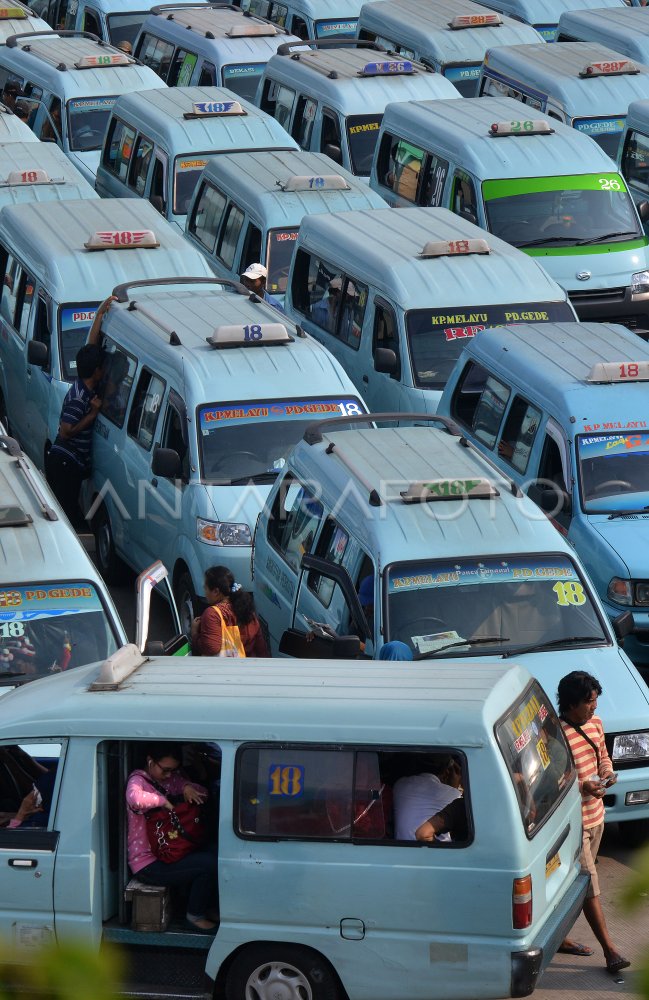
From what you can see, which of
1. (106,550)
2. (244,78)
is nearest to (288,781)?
(106,550)

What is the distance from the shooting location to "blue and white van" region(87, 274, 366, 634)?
32.4 ft

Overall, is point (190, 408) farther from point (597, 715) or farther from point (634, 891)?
point (634, 891)

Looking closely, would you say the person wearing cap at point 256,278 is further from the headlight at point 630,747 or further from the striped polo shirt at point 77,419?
the headlight at point 630,747

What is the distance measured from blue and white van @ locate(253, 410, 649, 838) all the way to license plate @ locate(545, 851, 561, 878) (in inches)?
60.9

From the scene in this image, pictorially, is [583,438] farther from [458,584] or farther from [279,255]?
[279,255]

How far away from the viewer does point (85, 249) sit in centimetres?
1255

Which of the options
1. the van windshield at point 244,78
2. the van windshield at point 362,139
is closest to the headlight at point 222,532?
the van windshield at point 362,139

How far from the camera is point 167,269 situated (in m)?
12.6

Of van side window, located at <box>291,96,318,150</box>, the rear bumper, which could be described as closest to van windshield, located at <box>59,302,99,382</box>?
Result: van side window, located at <box>291,96,318,150</box>

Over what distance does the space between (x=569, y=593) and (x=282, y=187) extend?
7.14m

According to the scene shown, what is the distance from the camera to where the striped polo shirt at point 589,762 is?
6.57 meters

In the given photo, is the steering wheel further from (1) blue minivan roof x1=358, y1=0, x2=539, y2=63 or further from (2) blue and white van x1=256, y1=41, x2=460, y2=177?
(1) blue minivan roof x1=358, y1=0, x2=539, y2=63

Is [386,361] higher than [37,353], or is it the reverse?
[386,361]

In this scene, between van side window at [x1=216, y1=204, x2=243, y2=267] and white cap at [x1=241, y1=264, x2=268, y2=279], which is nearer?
white cap at [x1=241, y1=264, x2=268, y2=279]
